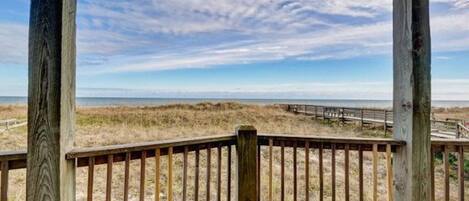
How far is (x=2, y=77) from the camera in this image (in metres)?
3.92

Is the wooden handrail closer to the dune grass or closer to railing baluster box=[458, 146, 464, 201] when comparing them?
railing baluster box=[458, 146, 464, 201]

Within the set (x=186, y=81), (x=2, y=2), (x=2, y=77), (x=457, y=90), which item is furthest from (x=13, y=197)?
(x=186, y=81)

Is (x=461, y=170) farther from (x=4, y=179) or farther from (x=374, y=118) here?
(x=374, y=118)

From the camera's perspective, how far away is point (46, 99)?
1.31m

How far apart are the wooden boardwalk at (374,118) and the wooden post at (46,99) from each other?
698 centimetres

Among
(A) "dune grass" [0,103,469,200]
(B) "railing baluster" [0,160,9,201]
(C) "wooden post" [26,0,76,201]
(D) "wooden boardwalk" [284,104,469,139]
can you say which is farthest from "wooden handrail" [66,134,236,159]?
(D) "wooden boardwalk" [284,104,469,139]

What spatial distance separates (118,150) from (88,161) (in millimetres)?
151

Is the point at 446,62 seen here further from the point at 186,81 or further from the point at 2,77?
the point at 186,81

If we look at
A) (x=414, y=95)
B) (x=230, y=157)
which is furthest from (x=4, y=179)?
(x=414, y=95)

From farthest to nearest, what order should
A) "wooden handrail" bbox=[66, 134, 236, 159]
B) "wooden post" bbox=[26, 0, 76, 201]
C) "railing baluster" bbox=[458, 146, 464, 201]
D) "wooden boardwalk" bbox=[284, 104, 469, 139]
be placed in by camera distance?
"wooden boardwalk" bbox=[284, 104, 469, 139], "railing baluster" bbox=[458, 146, 464, 201], "wooden handrail" bbox=[66, 134, 236, 159], "wooden post" bbox=[26, 0, 76, 201]

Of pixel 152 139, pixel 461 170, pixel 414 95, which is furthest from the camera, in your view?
pixel 152 139

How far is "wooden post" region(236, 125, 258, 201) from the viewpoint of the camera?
6.28 ft

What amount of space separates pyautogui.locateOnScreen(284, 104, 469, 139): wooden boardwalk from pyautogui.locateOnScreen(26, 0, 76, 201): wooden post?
698 centimetres

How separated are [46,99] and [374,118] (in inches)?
471
